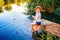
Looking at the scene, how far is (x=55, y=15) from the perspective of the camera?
51.9 feet

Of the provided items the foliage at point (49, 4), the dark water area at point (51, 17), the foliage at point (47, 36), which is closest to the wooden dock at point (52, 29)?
the foliage at point (47, 36)

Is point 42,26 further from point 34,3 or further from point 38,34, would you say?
point 34,3

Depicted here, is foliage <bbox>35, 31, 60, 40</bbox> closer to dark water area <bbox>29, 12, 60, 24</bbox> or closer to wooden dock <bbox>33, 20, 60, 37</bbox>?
wooden dock <bbox>33, 20, 60, 37</bbox>

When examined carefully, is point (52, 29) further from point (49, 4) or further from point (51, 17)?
point (49, 4)

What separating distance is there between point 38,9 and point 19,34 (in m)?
1.89

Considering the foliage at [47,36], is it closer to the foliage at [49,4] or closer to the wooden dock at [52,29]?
the wooden dock at [52,29]

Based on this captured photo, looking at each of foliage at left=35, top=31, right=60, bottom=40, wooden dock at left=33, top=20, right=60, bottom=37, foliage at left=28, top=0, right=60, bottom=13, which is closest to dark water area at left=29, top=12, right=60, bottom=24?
foliage at left=28, top=0, right=60, bottom=13

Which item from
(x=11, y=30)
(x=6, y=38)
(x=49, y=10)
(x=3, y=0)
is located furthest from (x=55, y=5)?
(x=3, y=0)

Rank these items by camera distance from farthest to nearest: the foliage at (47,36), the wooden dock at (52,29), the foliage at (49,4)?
the foliage at (49,4)
the wooden dock at (52,29)
the foliage at (47,36)

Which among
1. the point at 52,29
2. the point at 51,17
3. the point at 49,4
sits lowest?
the point at 51,17

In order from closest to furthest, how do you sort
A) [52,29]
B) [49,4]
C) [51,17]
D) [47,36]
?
[47,36] → [52,29] → [51,17] → [49,4]

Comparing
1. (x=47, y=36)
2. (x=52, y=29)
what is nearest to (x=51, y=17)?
(x=52, y=29)

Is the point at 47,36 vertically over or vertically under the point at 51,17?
over

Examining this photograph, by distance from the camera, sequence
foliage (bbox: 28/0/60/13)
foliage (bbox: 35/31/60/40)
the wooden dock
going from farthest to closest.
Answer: foliage (bbox: 28/0/60/13), the wooden dock, foliage (bbox: 35/31/60/40)
